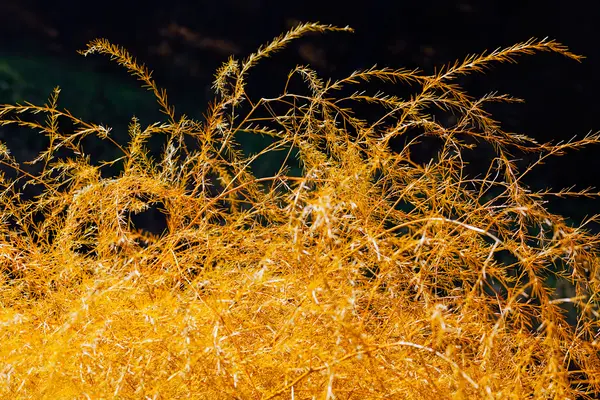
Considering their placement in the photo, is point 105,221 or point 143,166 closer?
point 105,221

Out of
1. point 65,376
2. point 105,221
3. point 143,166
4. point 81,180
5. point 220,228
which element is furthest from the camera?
point 143,166

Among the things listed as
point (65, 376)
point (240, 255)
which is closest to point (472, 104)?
point (240, 255)

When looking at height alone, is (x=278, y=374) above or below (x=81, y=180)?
below

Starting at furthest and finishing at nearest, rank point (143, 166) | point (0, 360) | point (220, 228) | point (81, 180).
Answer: point (143, 166)
point (81, 180)
point (220, 228)
point (0, 360)

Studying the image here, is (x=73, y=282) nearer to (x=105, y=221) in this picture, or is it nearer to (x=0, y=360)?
(x=105, y=221)

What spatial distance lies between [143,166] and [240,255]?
0.36 meters

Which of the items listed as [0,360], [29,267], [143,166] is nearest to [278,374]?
[0,360]

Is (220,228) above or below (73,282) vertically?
above

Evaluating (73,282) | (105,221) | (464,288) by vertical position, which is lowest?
(464,288)

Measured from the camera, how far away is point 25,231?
1.62 metres

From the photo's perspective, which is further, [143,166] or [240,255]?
[143,166]

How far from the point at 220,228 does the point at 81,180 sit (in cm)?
37

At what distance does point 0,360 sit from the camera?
1248mm

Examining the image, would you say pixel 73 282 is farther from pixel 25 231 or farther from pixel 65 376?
pixel 65 376
